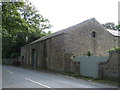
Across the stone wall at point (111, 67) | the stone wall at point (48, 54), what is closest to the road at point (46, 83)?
the stone wall at point (111, 67)

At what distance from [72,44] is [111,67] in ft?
38.2

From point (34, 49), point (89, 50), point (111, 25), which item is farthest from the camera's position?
point (111, 25)

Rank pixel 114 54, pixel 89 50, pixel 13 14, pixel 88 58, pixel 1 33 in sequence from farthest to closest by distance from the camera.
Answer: pixel 89 50 < pixel 88 58 < pixel 114 54 < pixel 1 33 < pixel 13 14

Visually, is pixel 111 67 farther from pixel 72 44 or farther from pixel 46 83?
pixel 72 44

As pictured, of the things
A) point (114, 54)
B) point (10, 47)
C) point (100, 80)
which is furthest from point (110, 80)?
point (10, 47)

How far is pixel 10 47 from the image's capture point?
49250 millimetres

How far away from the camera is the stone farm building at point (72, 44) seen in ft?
82.1

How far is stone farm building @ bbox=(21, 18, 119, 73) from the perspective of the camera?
25.0 metres

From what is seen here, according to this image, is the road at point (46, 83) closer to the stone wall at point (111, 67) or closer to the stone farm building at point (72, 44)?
the stone wall at point (111, 67)

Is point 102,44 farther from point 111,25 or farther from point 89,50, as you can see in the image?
point 111,25

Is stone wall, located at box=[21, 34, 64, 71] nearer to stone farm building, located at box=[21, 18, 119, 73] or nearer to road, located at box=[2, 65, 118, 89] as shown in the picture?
stone farm building, located at box=[21, 18, 119, 73]

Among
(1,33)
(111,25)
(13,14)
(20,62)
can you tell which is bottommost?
(20,62)

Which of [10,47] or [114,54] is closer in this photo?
[114,54]

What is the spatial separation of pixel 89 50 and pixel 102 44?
2.98 metres
